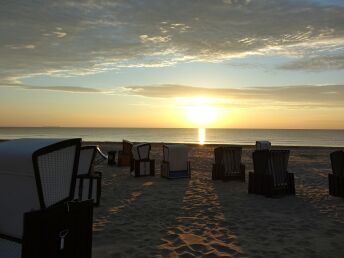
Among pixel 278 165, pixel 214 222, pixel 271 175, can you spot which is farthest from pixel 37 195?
pixel 278 165

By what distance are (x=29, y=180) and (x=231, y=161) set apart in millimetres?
11522

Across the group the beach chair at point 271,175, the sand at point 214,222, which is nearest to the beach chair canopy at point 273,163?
the beach chair at point 271,175

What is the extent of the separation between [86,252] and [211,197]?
750 centimetres

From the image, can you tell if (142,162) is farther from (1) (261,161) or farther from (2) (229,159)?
(1) (261,161)

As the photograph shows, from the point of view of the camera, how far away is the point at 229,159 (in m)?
14.5

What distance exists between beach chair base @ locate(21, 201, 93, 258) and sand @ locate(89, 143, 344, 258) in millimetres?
2283

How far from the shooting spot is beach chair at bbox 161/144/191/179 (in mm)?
14840

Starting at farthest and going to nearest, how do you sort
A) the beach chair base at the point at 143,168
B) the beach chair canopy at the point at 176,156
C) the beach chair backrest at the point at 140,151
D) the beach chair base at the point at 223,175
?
the beach chair backrest at the point at 140,151 → the beach chair base at the point at 143,168 → the beach chair canopy at the point at 176,156 → the beach chair base at the point at 223,175

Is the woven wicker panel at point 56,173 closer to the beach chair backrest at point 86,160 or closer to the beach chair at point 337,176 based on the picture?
the beach chair backrest at point 86,160

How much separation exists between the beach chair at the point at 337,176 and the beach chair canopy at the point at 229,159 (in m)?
3.88

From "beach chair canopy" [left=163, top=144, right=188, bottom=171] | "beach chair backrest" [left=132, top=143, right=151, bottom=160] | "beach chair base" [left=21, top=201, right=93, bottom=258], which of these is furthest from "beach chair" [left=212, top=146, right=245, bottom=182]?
"beach chair base" [left=21, top=201, right=93, bottom=258]

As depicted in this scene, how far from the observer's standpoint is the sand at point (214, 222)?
252 inches

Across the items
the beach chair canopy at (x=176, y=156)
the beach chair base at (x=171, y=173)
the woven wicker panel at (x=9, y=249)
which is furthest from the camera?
the beach chair canopy at (x=176, y=156)

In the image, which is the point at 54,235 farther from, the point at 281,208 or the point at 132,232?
the point at 281,208
